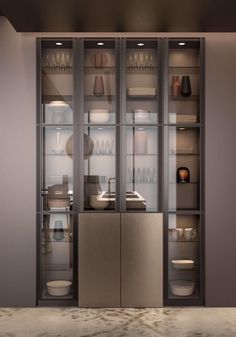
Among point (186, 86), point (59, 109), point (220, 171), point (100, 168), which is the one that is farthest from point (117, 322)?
point (186, 86)

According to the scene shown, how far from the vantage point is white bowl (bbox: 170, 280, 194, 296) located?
496 cm

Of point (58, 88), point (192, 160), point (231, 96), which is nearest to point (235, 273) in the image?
point (192, 160)

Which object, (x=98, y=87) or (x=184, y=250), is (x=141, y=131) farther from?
(x=184, y=250)

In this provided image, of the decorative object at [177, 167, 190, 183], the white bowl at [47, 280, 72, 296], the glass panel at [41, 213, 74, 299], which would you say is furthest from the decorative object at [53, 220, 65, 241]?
the decorative object at [177, 167, 190, 183]

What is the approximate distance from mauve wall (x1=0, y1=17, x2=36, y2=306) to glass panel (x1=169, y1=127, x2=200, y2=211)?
52.5 inches

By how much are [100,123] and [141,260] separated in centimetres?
136

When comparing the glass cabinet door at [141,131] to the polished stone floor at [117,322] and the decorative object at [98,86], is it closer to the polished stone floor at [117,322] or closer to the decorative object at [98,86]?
the decorative object at [98,86]

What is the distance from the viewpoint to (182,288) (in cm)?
496

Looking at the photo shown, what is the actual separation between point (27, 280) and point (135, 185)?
54.0 inches

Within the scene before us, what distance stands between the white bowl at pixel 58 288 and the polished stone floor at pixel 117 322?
17 centimetres

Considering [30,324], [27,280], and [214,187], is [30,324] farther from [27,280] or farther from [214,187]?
[214,187]

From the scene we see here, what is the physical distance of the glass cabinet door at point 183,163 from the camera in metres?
5.00

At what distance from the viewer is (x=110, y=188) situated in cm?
500

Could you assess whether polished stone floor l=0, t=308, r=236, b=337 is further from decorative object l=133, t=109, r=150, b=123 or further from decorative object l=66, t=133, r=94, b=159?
decorative object l=133, t=109, r=150, b=123
